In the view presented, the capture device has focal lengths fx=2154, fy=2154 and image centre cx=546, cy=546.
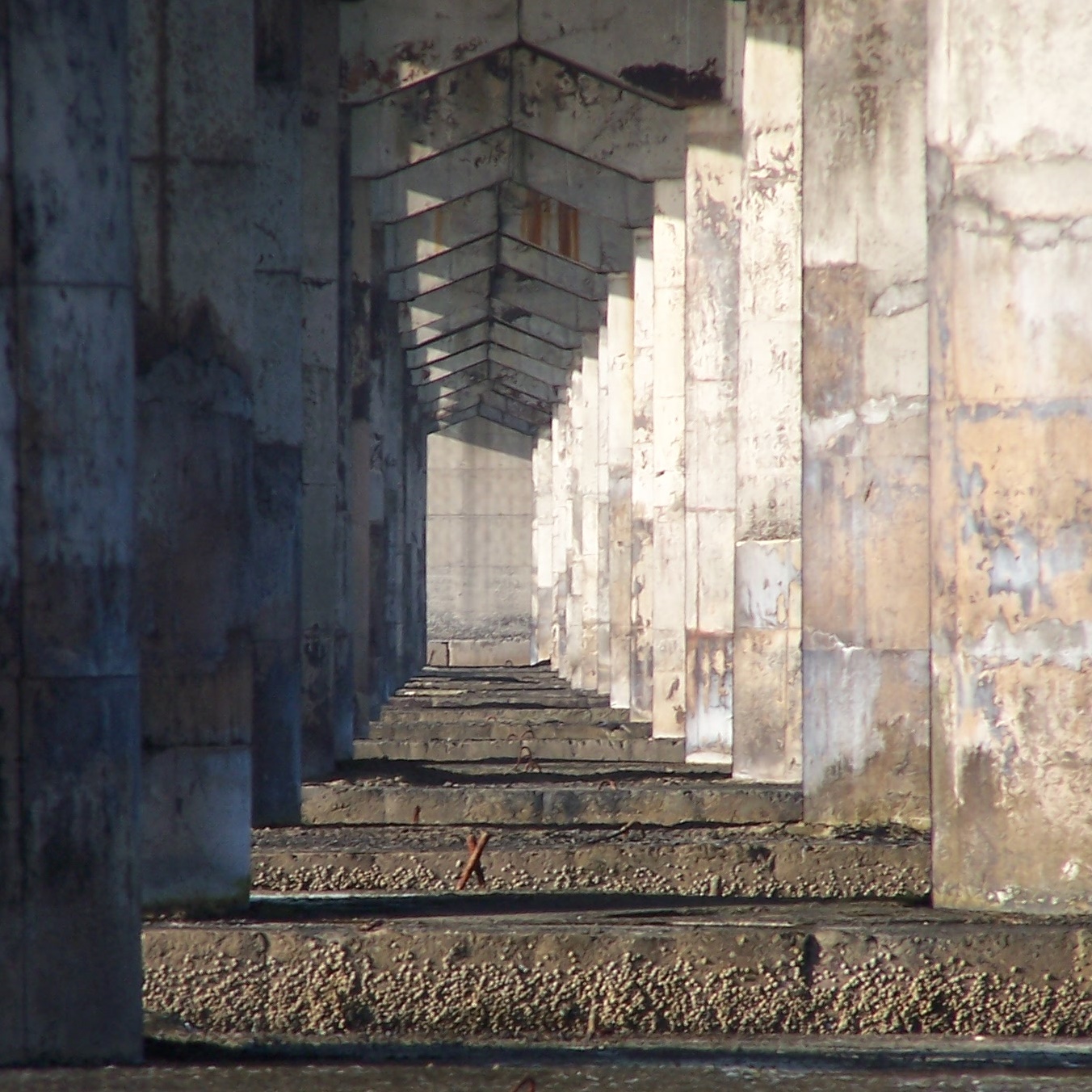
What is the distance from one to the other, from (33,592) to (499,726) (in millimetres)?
14111

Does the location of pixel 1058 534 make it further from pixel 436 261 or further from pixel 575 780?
pixel 436 261

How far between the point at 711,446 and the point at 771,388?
2.73m

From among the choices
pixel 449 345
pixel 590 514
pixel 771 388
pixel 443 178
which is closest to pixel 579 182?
pixel 443 178

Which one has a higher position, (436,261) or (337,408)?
(436,261)

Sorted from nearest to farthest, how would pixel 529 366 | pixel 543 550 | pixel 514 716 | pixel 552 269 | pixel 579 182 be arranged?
pixel 579 182, pixel 514 716, pixel 552 269, pixel 529 366, pixel 543 550

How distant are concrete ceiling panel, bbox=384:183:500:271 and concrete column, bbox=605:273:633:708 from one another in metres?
1.91

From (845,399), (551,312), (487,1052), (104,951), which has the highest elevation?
(551,312)

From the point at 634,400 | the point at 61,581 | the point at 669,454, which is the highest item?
the point at 634,400

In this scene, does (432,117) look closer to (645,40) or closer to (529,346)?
(645,40)

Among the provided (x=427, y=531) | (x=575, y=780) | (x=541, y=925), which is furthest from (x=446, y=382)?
(x=541, y=925)

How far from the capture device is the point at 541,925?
7004 mm

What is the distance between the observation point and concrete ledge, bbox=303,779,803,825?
11.8 m

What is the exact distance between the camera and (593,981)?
6.75 metres

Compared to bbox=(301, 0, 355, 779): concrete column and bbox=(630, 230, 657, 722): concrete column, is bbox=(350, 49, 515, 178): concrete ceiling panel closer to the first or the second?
bbox=(301, 0, 355, 779): concrete column
